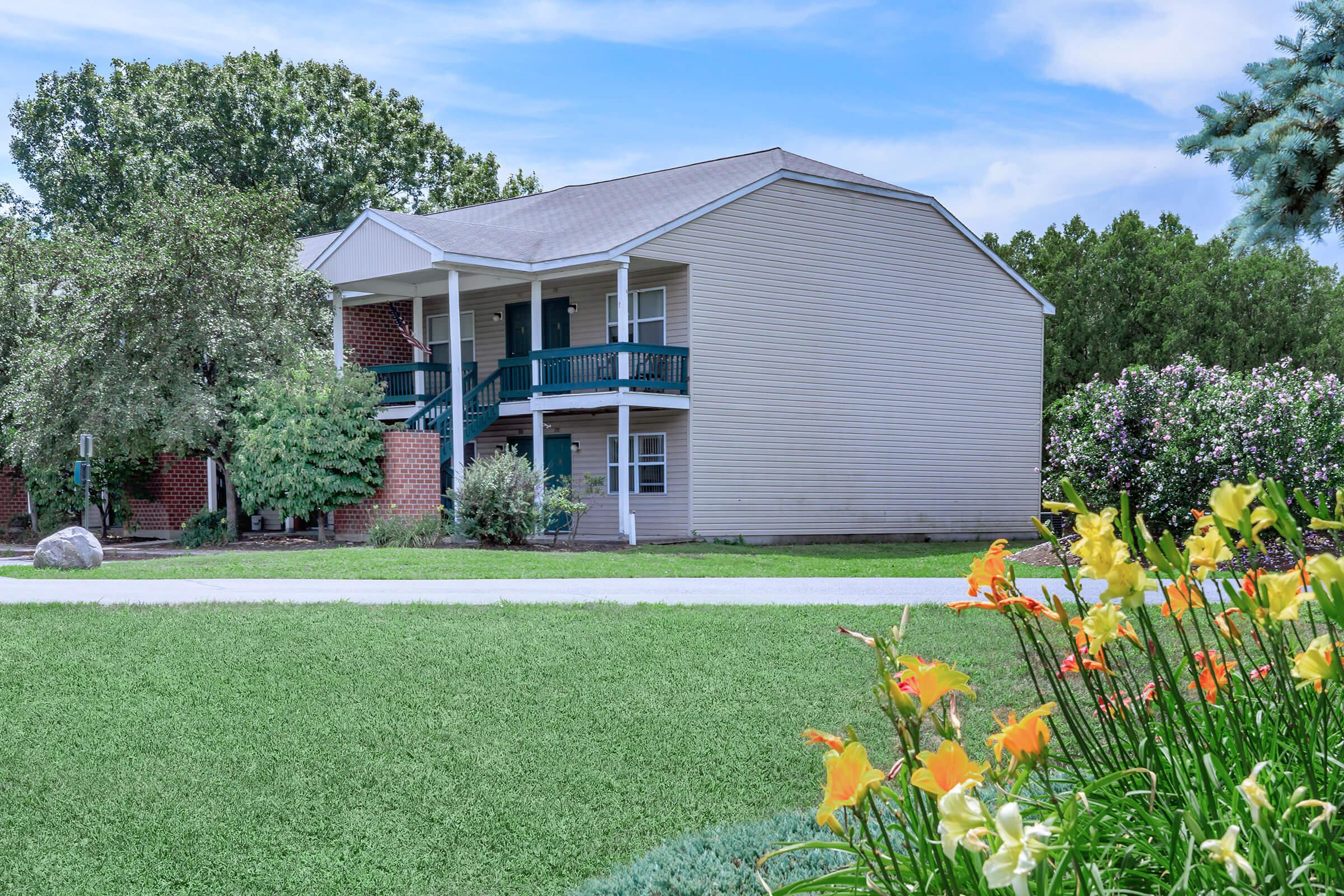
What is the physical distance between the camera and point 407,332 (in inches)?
966

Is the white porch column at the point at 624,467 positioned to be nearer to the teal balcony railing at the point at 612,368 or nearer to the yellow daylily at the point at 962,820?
the teal balcony railing at the point at 612,368

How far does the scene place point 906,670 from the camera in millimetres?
2156

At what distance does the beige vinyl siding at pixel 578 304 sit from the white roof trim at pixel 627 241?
1.25m

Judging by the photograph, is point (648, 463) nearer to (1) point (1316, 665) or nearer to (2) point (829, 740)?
(2) point (829, 740)

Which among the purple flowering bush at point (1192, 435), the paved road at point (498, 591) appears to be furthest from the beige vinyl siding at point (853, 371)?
the paved road at point (498, 591)

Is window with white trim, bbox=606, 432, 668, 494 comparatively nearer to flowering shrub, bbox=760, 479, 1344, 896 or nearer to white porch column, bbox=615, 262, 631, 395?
white porch column, bbox=615, 262, 631, 395

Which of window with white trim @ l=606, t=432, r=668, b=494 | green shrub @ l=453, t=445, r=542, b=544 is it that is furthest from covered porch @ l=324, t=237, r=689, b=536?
green shrub @ l=453, t=445, r=542, b=544

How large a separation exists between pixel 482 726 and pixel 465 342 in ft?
62.6

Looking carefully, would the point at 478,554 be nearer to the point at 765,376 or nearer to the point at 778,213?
the point at 765,376

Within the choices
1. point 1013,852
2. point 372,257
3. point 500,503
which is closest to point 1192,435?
point 500,503

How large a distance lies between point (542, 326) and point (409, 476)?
191 inches

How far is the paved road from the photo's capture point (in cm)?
1062

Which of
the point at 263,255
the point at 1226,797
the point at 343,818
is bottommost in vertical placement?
the point at 343,818

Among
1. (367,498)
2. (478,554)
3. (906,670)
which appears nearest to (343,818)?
(906,670)
